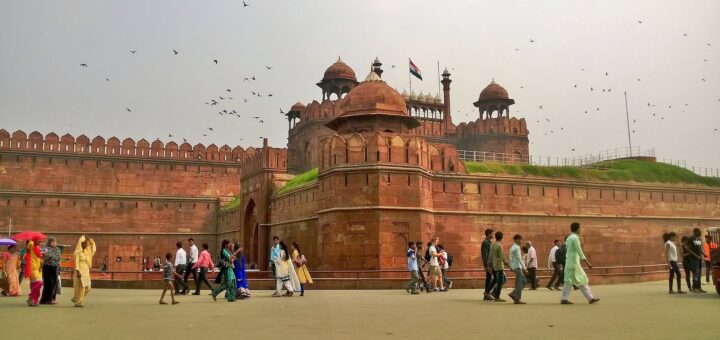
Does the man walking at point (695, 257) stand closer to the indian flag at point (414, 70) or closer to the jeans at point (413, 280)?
the jeans at point (413, 280)

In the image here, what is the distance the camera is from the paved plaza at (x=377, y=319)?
6586 millimetres

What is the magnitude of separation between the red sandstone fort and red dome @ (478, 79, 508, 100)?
0.26 feet

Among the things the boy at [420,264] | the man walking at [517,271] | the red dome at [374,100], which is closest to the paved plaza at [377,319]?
the man walking at [517,271]

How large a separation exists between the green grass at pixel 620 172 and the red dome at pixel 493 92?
13.9m

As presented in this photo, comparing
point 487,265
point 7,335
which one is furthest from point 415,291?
point 7,335

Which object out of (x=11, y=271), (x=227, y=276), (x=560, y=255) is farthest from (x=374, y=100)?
(x=11, y=271)

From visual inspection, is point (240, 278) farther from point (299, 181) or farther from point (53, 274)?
point (299, 181)

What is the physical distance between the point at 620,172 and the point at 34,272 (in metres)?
23.7

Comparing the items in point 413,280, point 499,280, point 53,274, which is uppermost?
point 53,274

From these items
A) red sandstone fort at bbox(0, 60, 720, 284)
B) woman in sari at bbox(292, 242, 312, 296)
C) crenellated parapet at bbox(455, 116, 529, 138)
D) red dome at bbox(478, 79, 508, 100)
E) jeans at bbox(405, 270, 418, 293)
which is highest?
red dome at bbox(478, 79, 508, 100)

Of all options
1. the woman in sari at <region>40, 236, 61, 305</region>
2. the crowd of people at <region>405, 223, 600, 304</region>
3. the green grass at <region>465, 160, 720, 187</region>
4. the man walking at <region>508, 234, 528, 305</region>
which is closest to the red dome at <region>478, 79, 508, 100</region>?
the green grass at <region>465, 160, 720, 187</region>

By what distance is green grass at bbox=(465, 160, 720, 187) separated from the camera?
25109 millimetres

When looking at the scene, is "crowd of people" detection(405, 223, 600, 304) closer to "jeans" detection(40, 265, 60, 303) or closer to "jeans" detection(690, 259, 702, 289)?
"jeans" detection(690, 259, 702, 289)

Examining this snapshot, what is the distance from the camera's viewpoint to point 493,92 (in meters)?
42.8
